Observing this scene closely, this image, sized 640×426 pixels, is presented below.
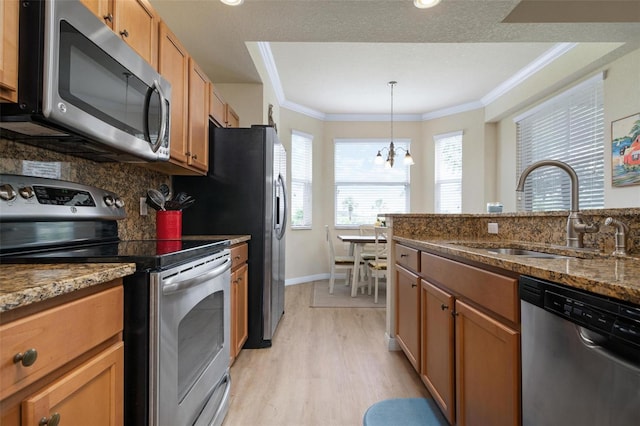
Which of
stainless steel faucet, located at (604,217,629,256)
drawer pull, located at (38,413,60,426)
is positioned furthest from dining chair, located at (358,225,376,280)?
drawer pull, located at (38,413,60,426)

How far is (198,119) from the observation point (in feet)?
7.55

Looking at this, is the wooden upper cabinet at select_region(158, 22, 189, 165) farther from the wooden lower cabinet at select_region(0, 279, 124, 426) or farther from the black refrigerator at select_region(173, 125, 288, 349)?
the wooden lower cabinet at select_region(0, 279, 124, 426)

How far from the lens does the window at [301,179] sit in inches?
209

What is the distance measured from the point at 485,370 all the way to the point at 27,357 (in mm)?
1321


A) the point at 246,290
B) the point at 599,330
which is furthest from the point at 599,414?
the point at 246,290

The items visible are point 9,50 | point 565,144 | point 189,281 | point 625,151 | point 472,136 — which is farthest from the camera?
point 472,136

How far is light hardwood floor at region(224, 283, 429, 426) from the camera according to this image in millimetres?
1774

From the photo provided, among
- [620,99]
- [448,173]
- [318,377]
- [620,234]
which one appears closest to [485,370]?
[620,234]

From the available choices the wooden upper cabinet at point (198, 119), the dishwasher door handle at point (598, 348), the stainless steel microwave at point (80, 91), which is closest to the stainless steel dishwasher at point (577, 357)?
the dishwasher door handle at point (598, 348)

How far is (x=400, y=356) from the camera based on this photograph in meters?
2.52

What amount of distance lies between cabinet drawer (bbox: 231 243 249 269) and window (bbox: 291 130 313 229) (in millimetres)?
2691

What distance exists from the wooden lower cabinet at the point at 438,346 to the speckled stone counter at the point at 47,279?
4.38ft

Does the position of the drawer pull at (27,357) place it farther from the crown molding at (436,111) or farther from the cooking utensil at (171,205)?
the crown molding at (436,111)

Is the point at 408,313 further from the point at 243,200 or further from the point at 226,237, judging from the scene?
the point at 243,200
